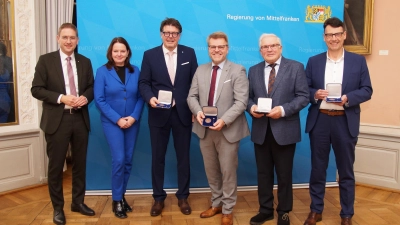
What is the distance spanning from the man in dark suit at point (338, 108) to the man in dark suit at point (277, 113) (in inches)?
7.9

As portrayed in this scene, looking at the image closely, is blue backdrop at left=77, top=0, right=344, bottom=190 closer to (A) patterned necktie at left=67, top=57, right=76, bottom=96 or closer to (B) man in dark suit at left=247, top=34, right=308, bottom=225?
(A) patterned necktie at left=67, top=57, right=76, bottom=96

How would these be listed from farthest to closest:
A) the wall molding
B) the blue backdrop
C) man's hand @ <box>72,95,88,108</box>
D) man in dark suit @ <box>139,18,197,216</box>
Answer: the wall molding
the blue backdrop
man in dark suit @ <box>139,18,197,216</box>
man's hand @ <box>72,95,88,108</box>

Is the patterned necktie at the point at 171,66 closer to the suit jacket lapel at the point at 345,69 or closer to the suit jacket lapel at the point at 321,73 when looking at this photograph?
the suit jacket lapel at the point at 321,73

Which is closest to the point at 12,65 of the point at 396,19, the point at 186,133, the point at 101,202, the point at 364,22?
the point at 101,202

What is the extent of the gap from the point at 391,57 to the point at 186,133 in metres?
2.80

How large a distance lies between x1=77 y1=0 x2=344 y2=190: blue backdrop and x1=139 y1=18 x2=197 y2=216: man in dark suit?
0.63 meters

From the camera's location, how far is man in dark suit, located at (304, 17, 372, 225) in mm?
2918

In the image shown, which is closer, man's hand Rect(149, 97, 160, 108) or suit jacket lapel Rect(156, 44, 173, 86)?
man's hand Rect(149, 97, 160, 108)

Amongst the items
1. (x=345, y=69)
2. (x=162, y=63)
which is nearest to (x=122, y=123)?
(x=162, y=63)

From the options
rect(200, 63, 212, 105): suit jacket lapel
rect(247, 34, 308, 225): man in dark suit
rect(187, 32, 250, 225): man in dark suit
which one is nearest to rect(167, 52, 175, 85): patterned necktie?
rect(187, 32, 250, 225): man in dark suit

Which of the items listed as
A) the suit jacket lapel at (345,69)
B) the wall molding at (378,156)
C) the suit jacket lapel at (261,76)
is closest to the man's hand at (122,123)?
the suit jacket lapel at (261,76)

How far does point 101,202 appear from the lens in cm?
381

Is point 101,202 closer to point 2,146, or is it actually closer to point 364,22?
point 2,146

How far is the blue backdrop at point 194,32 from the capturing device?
12.4 ft
